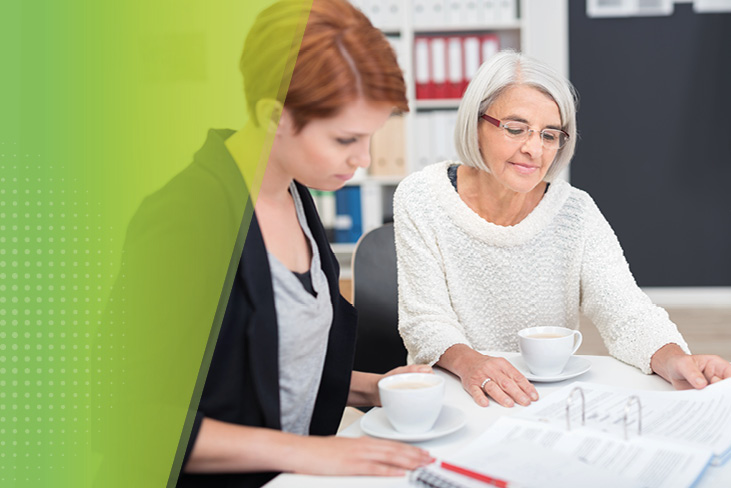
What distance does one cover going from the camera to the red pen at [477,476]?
0.72 metres

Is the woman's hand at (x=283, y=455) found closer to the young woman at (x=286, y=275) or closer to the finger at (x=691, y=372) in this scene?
the young woman at (x=286, y=275)

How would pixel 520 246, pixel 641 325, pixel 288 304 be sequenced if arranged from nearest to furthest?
pixel 288 304 → pixel 641 325 → pixel 520 246

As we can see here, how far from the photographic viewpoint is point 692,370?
1.07 metres

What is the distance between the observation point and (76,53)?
82 centimetres

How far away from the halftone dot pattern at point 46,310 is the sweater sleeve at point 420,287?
0.64m

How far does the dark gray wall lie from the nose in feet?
10.0

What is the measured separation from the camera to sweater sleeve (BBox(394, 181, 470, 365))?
135 centimetres

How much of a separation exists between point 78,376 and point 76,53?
1.30 feet

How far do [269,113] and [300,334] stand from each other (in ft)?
0.98

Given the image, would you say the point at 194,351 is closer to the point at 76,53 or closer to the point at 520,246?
the point at 76,53

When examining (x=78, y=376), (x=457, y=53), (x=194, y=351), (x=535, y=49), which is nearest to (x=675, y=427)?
(x=194, y=351)

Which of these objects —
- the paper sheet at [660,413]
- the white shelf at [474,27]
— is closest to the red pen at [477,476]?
the paper sheet at [660,413]

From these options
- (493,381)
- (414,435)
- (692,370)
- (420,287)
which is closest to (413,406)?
(414,435)
